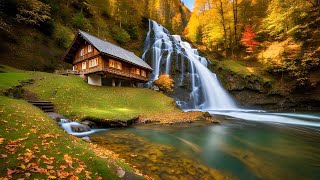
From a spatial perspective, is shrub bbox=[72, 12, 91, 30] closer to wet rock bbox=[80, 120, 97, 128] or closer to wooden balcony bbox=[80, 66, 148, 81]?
wooden balcony bbox=[80, 66, 148, 81]

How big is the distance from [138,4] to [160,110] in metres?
49.6

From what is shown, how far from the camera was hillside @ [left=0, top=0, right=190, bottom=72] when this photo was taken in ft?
90.6

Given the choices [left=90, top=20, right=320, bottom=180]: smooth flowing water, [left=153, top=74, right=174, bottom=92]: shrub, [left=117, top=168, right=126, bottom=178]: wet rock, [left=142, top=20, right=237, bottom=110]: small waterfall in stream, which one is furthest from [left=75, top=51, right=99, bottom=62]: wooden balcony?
[left=117, top=168, right=126, bottom=178]: wet rock

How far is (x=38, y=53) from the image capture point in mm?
29797

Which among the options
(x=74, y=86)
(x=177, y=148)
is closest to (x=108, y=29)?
(x=74, y=86)

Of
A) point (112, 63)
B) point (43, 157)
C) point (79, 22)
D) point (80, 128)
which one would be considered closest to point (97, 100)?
point (112, 63)

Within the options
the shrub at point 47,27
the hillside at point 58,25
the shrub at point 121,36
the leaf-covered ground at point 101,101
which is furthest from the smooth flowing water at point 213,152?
the shrub at point 121,36

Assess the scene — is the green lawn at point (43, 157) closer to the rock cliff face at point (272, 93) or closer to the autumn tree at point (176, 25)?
the rock cliff face at point (272, 93)

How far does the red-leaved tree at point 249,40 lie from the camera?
4488cm

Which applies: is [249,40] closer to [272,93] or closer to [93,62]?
[272,93]

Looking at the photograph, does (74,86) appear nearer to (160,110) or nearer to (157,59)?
(160,110)

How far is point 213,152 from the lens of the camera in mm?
10625

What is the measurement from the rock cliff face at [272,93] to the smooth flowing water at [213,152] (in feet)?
68.9

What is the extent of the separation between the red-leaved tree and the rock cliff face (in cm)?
1080
